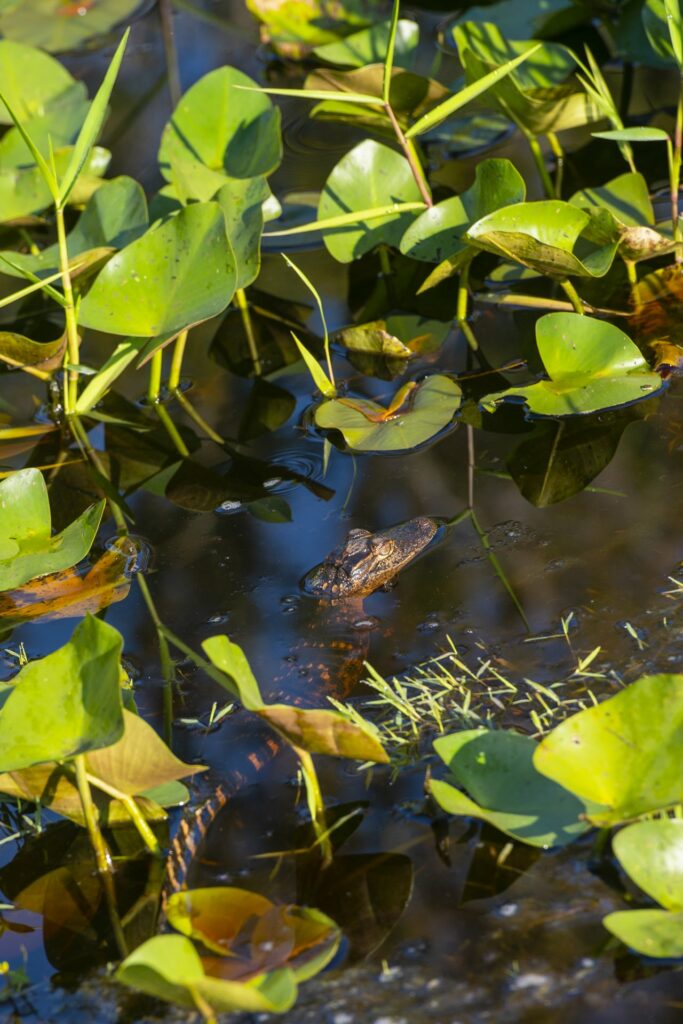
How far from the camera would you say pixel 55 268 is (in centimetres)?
289

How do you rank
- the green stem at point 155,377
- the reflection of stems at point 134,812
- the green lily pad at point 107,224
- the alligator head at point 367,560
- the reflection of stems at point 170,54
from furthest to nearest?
the reflection of stems at point 170,54 → the green lily pad at point 107,224 → the green stem at point 155,377 → the alligator head at point 367,560 → the reflection of stems at point 134,812

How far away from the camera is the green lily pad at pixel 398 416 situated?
234 cm

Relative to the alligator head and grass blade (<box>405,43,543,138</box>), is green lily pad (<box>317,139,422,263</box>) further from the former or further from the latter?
the alligator head

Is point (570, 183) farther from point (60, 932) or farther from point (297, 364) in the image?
point (60, 932)

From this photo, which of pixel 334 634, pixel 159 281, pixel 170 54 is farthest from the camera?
pixel 170 54

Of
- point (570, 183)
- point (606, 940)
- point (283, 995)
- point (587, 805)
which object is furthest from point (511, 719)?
point (570, 183)

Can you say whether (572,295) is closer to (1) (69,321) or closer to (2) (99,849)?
(1) (69,321)

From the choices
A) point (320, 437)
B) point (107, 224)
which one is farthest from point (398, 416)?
point (107, 224)

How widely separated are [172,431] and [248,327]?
48 centimetres

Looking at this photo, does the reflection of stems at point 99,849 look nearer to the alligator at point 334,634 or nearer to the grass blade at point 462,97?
the alligator at point 334,634

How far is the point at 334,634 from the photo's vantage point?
1.93 metres

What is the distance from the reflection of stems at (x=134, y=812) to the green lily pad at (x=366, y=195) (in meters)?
1.75

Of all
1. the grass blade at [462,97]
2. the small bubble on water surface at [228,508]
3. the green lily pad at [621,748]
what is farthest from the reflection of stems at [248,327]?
the green lily pad at [621,748]

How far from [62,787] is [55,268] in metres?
1.70
